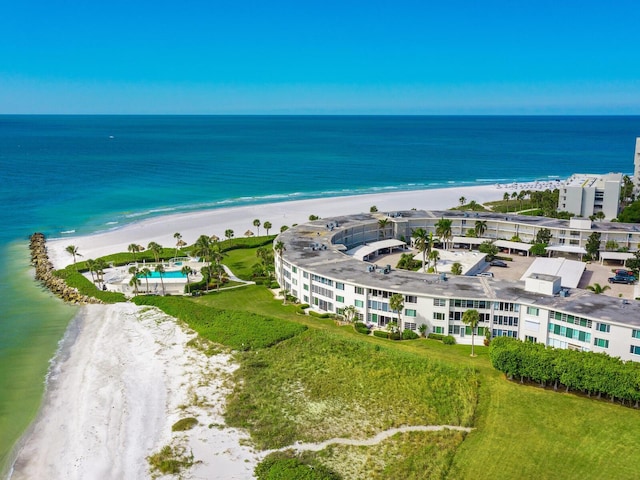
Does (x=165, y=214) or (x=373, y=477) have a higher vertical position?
(x=165, y=214)

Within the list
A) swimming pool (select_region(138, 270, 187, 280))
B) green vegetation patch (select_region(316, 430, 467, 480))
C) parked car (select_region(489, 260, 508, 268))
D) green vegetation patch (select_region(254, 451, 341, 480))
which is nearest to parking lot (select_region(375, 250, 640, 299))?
parked car (select_region(489, 260, 508, 268))

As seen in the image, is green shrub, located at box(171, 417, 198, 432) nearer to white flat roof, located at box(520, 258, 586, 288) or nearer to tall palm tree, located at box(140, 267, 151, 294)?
tall palm tree, located at box(140, 267, 151, 294)

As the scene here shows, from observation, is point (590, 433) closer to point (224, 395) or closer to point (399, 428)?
point (399, 428)

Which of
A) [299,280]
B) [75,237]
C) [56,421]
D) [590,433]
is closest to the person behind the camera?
[590,433]

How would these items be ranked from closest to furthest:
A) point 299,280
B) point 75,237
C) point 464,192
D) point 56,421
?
point 56,421
point 299,280
point 75,237
point 464,192

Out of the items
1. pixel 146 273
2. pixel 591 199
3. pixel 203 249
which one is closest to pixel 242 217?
A: pixel 203 249

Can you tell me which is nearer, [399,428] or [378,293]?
[399,428]

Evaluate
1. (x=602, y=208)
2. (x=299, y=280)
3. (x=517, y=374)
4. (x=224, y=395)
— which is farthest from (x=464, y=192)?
(x=224, y=395)
